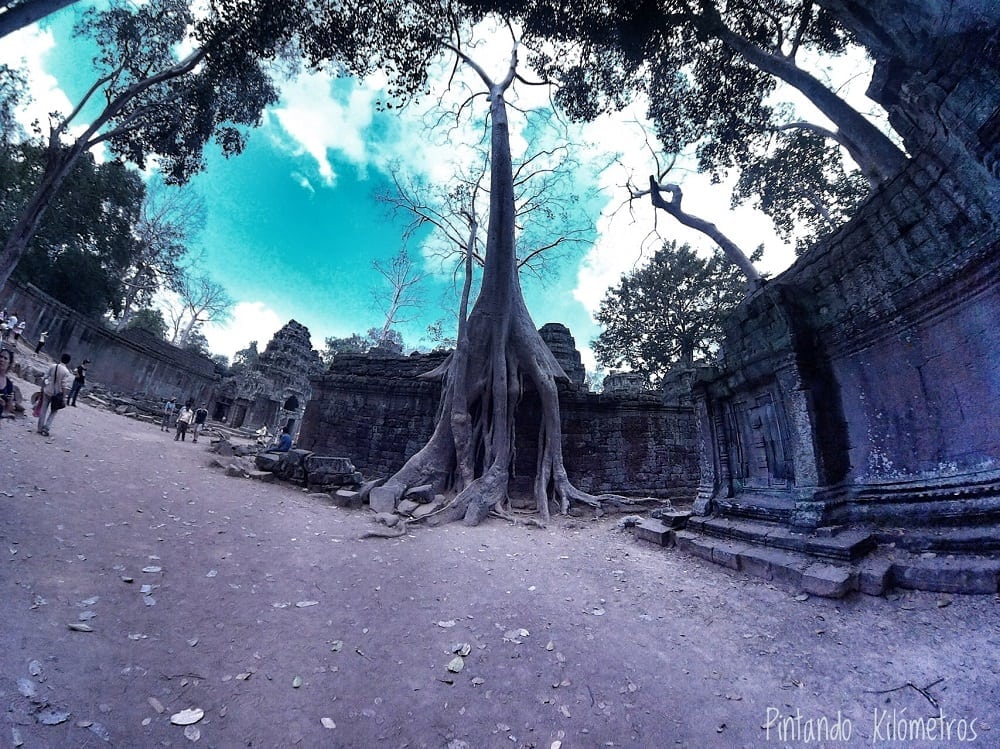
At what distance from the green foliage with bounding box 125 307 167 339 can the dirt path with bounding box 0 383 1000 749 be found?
1187 inches

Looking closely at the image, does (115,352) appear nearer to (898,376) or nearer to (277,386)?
(277,386)

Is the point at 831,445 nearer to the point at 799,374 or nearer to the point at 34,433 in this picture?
the point at 799,374

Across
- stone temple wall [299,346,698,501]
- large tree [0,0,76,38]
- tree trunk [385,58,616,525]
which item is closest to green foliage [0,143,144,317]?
large tree [0,0,76,38]

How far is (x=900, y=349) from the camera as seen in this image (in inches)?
149

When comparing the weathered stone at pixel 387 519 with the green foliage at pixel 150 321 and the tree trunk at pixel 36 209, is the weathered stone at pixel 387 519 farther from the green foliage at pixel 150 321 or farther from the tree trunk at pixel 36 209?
the green foliage at pixel 150 321

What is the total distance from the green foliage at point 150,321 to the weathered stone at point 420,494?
29.7 meters

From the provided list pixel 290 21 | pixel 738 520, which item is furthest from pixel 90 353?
pixel 738 520

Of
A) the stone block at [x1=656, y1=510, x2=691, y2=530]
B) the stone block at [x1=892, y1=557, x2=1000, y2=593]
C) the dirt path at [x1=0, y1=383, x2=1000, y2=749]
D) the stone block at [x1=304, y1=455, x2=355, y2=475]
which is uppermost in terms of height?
the stone block at [x1=892, y1=557, x2=1000, y2=593]

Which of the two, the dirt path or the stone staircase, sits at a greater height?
the stone staircase

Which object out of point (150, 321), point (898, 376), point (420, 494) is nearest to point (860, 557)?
point (898, 376)

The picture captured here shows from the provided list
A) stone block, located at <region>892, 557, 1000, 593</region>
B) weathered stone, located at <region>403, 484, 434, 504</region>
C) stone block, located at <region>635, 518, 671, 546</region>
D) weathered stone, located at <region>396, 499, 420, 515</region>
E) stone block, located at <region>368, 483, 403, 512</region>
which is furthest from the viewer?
weathered stone, located at <region>403, 484, 434, 504</region>

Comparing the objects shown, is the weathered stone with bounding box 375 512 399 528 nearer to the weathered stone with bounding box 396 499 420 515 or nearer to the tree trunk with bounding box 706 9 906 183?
the weathered stone with bounding box 396 499 420 515

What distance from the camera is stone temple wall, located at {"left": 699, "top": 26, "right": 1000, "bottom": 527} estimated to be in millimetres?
3137

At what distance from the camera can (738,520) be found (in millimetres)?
4887
